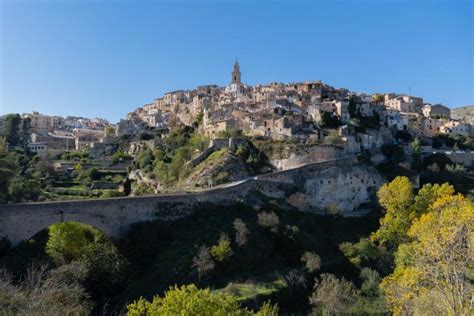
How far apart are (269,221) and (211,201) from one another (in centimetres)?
463

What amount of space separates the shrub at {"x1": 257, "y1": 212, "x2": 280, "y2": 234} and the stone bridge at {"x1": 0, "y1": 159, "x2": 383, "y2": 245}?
3.13 meters

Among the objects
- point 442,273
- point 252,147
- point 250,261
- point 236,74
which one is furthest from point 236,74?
point 442,273

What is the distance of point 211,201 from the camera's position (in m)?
34.6

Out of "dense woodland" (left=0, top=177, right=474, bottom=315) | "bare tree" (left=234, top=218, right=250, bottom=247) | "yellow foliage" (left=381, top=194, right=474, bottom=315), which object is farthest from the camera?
"bare tree" (left=234, top=218, right=250, bottom=247)

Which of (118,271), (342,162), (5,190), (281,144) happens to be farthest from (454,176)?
(5,190)

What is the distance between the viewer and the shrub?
32.9m

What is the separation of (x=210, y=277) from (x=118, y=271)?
17.1ft

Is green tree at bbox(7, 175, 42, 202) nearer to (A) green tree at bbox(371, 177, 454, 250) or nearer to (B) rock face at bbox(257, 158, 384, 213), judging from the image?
(B) rock face at bbox(257, 158, 384, 213)

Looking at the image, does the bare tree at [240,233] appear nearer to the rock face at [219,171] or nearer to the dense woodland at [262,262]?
the dense woodland at [262,262]

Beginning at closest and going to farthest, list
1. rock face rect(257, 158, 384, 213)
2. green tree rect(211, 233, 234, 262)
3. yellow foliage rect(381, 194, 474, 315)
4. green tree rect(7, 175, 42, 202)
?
yellow foliage rect(381, 194, 474, 315)
green tree rect(211, 233, 234, 262)
green tree rect(7, 175, 42, 202)
rock face rect(257, 158, 384, 213)

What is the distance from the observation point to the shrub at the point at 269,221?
32.9m

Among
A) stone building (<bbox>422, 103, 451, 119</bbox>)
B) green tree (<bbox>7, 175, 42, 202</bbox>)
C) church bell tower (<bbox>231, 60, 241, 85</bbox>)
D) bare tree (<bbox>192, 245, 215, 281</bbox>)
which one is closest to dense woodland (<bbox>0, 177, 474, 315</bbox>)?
bare tree (<bbox>192, 245, 215, 281</bbox>)

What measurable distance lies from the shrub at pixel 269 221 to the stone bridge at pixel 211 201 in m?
3.13

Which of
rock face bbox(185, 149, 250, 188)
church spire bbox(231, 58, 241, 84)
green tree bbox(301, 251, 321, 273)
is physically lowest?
green tree bbox(301, 251, 321, 273)
